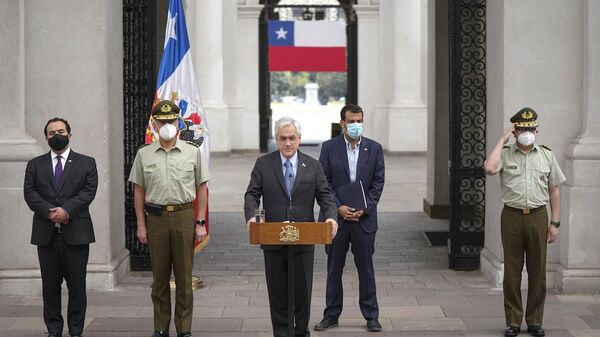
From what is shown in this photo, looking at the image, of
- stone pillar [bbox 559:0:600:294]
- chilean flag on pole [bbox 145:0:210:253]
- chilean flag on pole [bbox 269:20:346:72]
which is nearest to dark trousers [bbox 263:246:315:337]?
chilean flag on pole [bbox 145:0:210:253]

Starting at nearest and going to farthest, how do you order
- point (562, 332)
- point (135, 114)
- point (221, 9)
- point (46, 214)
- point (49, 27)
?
1. point (46, 214)
2. point (562, 332)
3. point (49, 27)
4. point (135, 114)
5. point (221, 9)

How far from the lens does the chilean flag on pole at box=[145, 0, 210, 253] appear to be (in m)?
10.1

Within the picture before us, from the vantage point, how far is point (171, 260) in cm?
779

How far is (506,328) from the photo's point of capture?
824 centimetres

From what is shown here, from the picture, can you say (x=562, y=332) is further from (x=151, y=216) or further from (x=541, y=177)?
(x=151, y=216)

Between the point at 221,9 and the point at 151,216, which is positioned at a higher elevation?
the point at 221,9

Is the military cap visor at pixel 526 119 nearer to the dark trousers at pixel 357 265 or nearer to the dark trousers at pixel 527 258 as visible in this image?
the dark trousers at pixel 527 258

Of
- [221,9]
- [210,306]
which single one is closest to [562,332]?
[210,306]

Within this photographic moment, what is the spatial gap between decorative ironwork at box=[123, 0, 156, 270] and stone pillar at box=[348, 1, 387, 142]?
2030 cm

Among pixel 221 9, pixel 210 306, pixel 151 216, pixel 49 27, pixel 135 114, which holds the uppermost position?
pixel 221 9

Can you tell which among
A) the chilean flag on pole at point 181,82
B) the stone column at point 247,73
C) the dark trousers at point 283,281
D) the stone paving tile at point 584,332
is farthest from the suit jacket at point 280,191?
the stone column at point 247,73

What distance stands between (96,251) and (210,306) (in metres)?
1.41

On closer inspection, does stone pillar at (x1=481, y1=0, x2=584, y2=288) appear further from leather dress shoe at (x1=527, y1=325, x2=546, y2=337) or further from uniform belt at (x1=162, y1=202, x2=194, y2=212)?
uniform belt at (x1=162, y1=202, x2=194, y2=212)

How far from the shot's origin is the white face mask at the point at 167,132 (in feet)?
24.7
